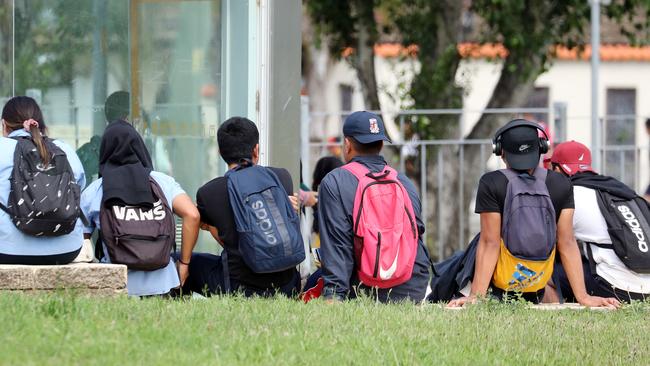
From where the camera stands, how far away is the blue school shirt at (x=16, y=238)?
7098mm

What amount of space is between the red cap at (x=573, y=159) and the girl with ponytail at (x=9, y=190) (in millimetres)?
3359

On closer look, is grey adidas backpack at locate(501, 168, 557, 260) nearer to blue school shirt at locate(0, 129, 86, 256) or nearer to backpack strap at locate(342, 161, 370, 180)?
backpack strap at locate(342, 161, 370, 180)

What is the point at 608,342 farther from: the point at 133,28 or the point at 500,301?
the point at 133,28

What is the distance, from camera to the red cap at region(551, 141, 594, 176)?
8500mm

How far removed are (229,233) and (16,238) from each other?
1.36m

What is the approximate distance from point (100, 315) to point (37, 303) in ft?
1.23

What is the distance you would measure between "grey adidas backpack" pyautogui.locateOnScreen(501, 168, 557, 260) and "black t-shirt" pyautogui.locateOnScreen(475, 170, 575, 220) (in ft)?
0.15

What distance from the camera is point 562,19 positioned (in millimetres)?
15344

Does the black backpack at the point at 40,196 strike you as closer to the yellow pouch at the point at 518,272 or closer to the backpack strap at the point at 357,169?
the backpack strap at the point at 357,169

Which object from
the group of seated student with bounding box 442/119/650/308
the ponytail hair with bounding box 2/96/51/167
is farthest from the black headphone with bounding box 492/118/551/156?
the ponytail hair with bounding box 2/96/51/167

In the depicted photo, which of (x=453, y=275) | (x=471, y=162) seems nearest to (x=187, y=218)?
(x=453, y=275)

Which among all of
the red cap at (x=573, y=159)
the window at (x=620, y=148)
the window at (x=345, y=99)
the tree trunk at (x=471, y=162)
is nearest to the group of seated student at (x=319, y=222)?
the red cap at (x=573, y=159)

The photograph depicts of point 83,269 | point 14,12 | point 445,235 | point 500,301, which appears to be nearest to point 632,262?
point 500,301

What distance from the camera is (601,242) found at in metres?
8.21
